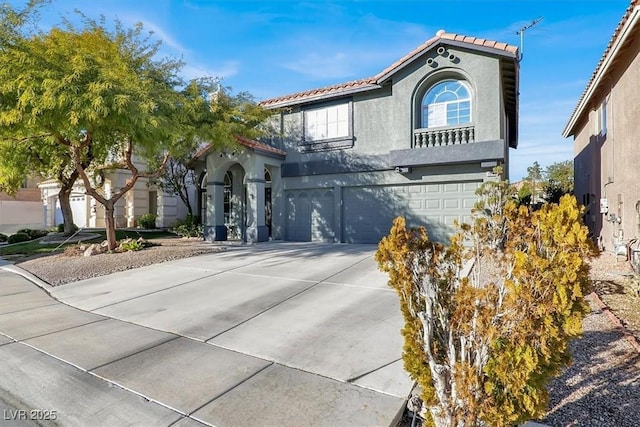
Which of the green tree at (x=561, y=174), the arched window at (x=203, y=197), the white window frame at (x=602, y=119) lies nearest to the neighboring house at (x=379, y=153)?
the arched window at (x=203, y=197)

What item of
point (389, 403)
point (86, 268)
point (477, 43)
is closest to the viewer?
point (389, 403)

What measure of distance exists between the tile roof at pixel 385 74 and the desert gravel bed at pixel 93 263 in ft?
24.4

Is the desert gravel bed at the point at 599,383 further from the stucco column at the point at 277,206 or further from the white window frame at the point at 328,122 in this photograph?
the stucco column at the point at 277,206

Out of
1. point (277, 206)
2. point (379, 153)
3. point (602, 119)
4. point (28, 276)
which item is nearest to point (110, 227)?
point (28, 276)

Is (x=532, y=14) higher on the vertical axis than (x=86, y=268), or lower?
higher

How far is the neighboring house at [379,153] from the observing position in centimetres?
1200

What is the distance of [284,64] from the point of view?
12.6 m

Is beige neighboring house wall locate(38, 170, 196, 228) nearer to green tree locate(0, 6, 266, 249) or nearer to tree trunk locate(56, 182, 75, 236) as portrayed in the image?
tree trunk locate(56, 182, 75, 236)

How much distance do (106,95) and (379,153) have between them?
9.44 meters

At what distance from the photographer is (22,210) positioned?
30.5 metres

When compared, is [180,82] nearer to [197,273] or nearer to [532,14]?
[197,273]

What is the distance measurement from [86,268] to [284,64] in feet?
30.2

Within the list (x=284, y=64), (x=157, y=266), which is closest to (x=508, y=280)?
(x=157, y=266)

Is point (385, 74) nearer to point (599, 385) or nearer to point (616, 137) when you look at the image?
point (616, 137)
